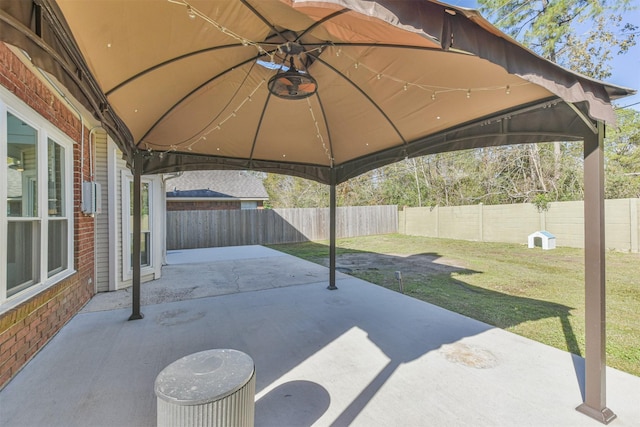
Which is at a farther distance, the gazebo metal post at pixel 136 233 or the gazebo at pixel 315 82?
the gazebo metal post at pixel 136 233

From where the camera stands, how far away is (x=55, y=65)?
1.62m

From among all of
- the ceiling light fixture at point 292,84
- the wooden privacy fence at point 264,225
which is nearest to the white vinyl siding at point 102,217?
the ceiling light fixture at point 292,84

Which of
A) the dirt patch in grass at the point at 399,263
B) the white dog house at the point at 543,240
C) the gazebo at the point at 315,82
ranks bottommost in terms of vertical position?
the dirt patch in grass at the point at 399,263

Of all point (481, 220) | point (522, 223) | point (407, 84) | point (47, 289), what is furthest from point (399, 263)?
point (47, 289)

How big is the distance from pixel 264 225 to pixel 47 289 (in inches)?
416

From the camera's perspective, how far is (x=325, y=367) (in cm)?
284

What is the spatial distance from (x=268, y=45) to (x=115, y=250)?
481 cm

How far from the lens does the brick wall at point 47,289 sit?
8.40 feet

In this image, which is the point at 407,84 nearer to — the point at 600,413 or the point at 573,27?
the point at 600,413

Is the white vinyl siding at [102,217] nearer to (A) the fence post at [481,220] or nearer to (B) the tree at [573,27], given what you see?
(A) the fence post at [481,220]

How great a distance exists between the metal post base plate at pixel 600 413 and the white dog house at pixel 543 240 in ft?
31.9

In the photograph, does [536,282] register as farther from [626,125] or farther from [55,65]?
[626,125]

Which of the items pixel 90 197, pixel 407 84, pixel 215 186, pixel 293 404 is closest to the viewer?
pixel 293 404

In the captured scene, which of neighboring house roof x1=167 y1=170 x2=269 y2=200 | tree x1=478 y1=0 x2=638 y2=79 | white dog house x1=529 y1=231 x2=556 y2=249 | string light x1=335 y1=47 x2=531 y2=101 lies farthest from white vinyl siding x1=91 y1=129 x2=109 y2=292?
tree x1=478 y1=0 x2=638 y2=79
